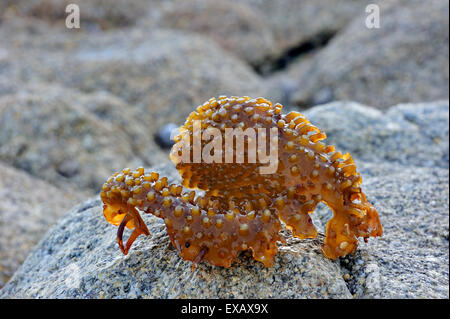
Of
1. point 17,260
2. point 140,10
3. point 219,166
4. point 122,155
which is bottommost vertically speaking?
point 17,260

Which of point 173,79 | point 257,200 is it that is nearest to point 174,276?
point 257,200

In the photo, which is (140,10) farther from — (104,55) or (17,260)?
(17,260)

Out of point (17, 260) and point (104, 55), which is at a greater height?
point (104, 55)

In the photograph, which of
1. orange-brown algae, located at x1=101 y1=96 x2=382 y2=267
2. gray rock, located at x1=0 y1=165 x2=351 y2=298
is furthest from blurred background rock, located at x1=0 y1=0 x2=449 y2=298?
orange-brown algae, located at x1=101 y1=96 x2=382 y2=267
